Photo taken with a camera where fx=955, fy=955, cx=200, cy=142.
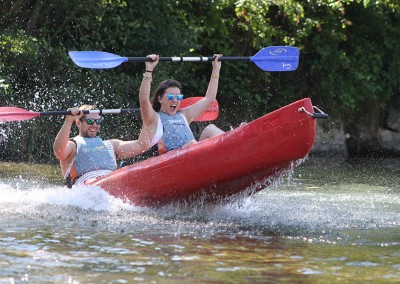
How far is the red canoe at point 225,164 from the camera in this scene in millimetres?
6672

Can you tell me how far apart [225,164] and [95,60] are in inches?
75.8

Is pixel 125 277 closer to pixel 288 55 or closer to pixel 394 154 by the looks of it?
pixel 288 55

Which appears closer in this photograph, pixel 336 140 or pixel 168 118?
pixel 168 118

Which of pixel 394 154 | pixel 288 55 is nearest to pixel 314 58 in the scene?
pixel 394 154

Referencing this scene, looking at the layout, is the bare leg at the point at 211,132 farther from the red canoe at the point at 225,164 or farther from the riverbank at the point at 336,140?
the riverbank at the point at 336,140

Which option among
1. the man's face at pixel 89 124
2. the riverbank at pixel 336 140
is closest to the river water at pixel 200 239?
the man's face at pixel 89 124

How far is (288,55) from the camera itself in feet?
28.2

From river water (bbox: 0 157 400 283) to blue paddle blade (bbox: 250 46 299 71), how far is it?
3.83ft

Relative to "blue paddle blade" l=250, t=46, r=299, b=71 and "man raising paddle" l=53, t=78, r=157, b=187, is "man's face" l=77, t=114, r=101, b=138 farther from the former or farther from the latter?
"blue paddle blade" l=250, t=46, r=299, b=71

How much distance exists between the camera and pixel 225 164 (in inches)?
271

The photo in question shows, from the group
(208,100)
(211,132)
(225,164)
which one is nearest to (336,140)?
(208,100)

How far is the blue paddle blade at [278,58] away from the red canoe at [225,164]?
1.75 metres

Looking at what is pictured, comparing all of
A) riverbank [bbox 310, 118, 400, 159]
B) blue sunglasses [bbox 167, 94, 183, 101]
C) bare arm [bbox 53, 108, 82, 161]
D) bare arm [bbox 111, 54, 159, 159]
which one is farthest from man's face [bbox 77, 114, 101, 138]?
riverbank [bbox 310, 118, 400, 159]

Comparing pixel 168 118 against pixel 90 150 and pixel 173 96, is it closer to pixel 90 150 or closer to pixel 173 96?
pixel 173 96
